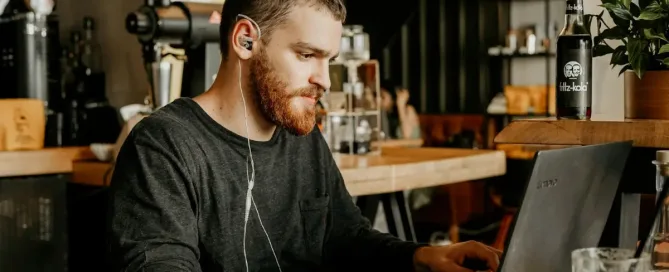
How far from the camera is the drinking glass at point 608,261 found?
3.24 ft

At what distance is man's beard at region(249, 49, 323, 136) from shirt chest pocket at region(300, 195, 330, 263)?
165mm

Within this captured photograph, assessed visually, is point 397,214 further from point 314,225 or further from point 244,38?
point 244,38

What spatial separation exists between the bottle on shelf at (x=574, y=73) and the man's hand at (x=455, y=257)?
0.26 metres

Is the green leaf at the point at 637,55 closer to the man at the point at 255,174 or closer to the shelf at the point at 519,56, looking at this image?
the man at the point at 255,174

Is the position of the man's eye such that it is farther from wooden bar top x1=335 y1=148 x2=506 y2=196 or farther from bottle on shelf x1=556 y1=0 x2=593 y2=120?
wooden bar top x1=335 y1=148 x2=506 y2=196

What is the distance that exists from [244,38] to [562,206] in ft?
2.51

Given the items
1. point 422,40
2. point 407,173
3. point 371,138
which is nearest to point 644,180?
point 407,173

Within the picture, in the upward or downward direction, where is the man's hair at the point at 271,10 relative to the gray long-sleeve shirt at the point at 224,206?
upward

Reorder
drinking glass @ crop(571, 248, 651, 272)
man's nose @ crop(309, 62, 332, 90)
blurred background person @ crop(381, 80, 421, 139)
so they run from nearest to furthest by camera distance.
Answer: drinking glass @ crop(571, 248, 651, 272)
man's nose @ crop(309, 62, 332, 90)
blurred background person @ crop(381, 80, 421, 139)

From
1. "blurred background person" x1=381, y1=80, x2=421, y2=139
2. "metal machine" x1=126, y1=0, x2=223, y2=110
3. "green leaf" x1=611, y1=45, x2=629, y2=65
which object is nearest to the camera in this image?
"green leaf" x1=611, y1=45, x2=629, y2=65

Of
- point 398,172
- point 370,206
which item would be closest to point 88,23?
point 370,206

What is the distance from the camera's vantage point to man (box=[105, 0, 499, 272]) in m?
1.45

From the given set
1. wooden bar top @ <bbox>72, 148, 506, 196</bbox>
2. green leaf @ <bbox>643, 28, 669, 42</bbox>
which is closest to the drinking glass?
green leaf @ <bbox>643, 28, 669, 42</bbox>

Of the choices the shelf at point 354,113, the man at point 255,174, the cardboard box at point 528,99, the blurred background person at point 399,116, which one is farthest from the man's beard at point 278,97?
the cardboard box at point 528,99
